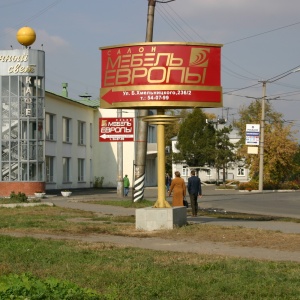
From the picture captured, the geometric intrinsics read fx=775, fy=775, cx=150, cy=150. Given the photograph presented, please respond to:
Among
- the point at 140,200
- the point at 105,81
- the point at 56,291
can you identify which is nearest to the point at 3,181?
the point at 140,200

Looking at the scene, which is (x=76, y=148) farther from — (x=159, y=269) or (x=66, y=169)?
(x=159, y=269)

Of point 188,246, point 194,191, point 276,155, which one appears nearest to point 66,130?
point 276,155

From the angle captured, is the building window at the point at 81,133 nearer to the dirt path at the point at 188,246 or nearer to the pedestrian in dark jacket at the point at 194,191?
the pedestrian in dark jacket at the point at 194,191

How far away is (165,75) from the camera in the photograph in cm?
2047

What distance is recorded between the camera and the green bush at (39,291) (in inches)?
284

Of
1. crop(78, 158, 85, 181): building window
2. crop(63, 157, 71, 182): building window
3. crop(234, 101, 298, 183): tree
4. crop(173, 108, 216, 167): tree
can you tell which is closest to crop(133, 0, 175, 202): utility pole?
crop(63, 157, 71, 182): building window

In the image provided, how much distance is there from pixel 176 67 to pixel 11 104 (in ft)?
103

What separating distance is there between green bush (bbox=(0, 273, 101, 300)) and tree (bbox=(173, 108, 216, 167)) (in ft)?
264

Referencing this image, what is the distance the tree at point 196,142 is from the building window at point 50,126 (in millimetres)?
29030

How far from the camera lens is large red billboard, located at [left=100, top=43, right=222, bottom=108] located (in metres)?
20.4

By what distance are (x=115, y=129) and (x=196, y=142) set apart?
164 ft

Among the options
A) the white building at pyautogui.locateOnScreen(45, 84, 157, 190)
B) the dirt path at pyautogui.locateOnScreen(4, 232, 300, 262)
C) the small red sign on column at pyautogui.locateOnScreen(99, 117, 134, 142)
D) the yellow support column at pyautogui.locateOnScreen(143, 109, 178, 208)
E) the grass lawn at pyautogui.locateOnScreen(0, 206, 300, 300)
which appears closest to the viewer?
the grass lawn at pyautogui.locateOnScreen(0, 206, 300, 300)

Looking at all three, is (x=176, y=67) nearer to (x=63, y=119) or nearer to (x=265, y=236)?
(x=265, y=236)

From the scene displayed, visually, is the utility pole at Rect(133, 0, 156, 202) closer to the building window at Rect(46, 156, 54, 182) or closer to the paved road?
the paved road
